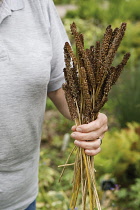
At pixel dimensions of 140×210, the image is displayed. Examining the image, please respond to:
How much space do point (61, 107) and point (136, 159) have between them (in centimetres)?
200

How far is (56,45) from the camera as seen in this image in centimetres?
168

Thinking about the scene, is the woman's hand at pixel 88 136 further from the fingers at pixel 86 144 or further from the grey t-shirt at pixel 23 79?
the grey t-shirt at pixel 23 79

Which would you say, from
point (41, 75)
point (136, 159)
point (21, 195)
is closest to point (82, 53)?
point (41, 75)

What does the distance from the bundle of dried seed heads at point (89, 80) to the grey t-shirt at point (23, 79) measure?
17cm

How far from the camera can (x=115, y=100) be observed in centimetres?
454

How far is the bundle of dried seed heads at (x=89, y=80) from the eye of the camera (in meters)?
1.38

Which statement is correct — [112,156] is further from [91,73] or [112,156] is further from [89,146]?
[91,73]

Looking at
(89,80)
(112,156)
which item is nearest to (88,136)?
(89,80)

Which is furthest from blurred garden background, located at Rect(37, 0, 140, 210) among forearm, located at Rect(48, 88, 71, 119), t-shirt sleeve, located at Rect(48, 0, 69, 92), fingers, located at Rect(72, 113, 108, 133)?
fingers, located at Rect(72, 113, 108, 133)

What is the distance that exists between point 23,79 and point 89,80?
27cm

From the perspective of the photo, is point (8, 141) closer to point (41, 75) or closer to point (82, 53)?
point (41, 75)

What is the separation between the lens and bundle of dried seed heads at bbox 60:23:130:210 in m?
1.38

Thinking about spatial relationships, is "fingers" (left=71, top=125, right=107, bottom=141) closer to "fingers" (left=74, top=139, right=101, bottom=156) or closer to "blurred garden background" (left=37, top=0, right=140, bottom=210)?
"fingers" (left=74, top=139, right=101, bottom=156)

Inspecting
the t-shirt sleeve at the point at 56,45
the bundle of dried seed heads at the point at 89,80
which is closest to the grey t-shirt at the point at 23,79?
the t-shirt sleeve at the point at 56,45
